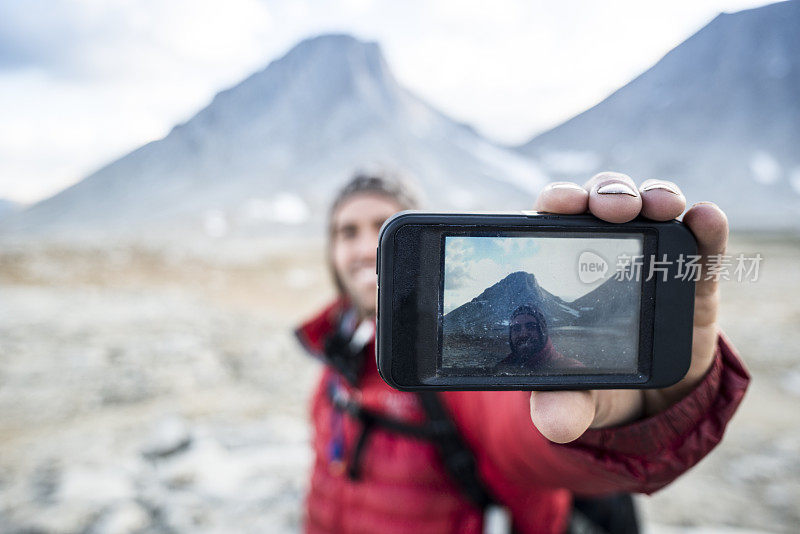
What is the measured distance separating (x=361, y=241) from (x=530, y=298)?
1078mm

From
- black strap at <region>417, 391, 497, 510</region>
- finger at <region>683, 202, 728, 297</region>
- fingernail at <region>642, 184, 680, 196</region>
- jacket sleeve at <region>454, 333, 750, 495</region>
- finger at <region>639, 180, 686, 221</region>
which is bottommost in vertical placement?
black strap at <region>417, 391, 497, 510</region>

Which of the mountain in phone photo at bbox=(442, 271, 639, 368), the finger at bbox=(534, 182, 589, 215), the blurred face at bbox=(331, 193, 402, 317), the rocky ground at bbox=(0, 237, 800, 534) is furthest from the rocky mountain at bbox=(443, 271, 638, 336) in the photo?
the blurred face at bbox=(331, 193, 402, 317)

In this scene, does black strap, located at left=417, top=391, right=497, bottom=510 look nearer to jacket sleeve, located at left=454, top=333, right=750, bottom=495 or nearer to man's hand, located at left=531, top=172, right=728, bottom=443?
jacket sleeve, located at left=454, top=333, right=750, bottom=495

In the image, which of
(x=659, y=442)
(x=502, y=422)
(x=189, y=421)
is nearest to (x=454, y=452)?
(x=502, y=422)

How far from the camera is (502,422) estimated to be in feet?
3.54

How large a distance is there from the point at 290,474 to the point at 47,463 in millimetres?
1513

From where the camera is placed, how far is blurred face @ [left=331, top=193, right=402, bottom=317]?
1778mm

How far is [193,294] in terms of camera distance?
789 cm

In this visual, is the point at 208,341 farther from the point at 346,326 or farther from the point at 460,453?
the point at 460,453

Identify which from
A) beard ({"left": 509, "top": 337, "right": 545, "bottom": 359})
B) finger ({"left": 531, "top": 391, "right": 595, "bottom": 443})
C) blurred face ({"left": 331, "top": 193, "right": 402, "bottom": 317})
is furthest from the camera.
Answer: blurred face ({"left": 331, "top": 193, "right": 402, "bottom": 317})

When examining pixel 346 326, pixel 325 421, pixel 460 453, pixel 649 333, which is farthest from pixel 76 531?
pixel 649 333

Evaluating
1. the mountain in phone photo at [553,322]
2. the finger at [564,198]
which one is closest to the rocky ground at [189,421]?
the mountain in phone photo at [553,322]

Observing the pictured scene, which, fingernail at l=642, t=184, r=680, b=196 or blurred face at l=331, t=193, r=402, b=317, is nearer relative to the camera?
fingernail at l=642, t=184, r=680, b=196

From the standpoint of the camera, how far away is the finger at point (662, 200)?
30.7 inches
